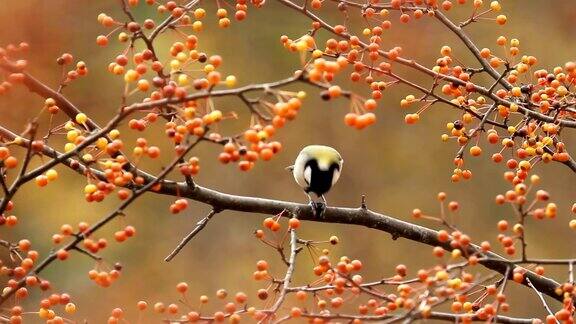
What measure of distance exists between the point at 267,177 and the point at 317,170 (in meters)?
6.75

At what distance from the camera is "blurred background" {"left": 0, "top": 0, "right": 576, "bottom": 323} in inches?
389

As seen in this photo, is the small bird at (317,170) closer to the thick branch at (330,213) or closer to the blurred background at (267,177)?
the thick branch at (330,213)

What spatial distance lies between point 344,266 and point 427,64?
8218 millimetres

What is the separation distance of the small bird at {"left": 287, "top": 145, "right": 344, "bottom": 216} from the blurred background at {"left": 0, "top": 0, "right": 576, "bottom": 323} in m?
5.60

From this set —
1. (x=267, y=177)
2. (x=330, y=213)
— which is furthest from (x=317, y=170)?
(x=267, y=177)

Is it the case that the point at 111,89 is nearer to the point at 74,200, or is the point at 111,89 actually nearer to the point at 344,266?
the point at 74,200

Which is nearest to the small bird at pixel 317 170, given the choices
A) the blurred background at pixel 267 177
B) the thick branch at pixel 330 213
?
the thick branch at pixel 330 213

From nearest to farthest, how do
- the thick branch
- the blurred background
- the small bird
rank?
the thick branch < the small bird < the blurred background

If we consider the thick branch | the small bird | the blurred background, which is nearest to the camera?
the thick branch

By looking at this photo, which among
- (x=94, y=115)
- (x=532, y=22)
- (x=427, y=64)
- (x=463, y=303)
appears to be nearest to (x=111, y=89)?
(x=94, y=115)

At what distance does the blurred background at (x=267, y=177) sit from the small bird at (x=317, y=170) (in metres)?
5.60

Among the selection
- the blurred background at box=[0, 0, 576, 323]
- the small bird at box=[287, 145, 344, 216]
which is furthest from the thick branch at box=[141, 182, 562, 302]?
the blurred background at box=[0, 0, 576, 323]

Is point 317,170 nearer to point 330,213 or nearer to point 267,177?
point 330,213

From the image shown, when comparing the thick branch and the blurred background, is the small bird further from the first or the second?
the blurred background
